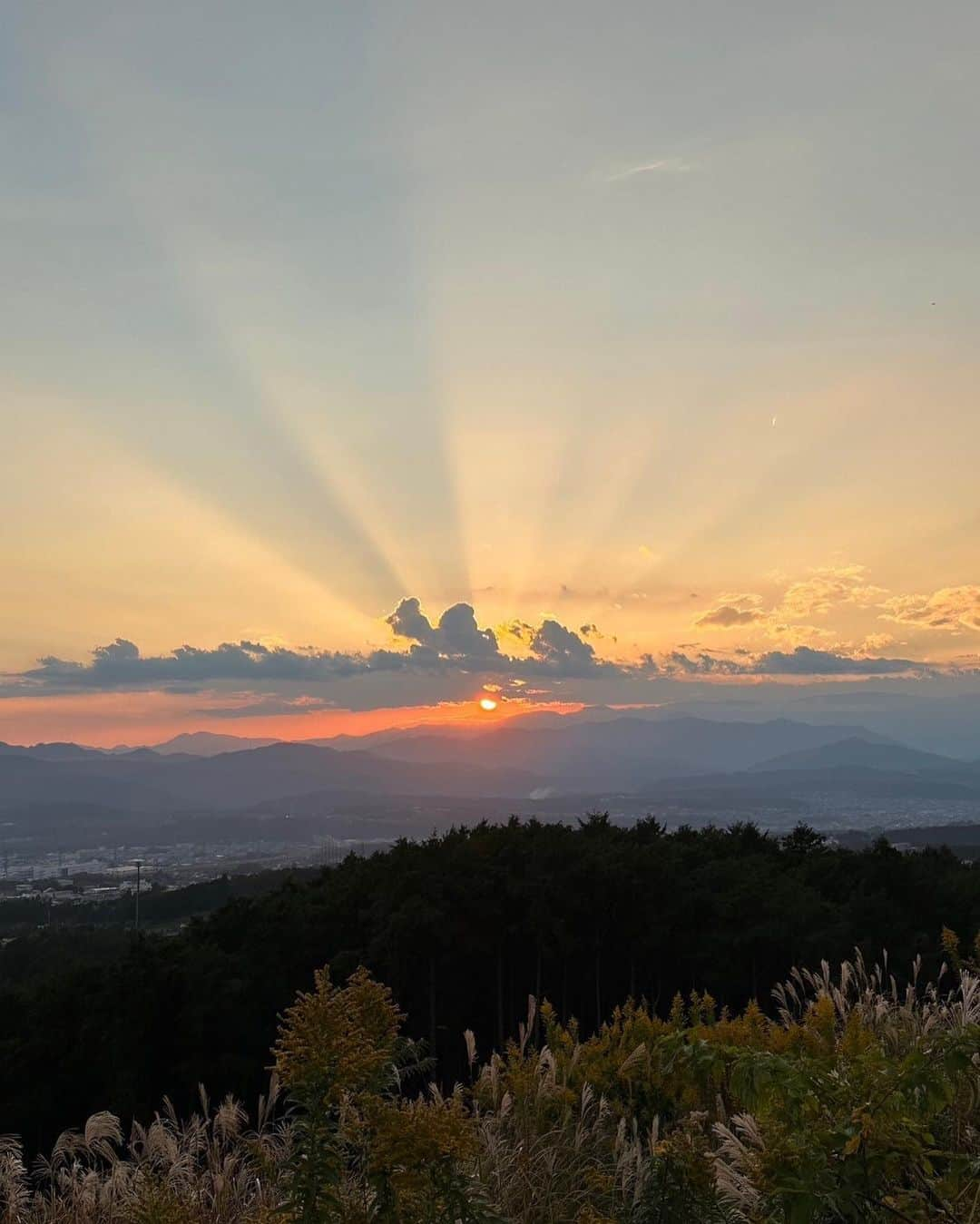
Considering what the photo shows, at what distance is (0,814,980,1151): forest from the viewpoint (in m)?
19.2

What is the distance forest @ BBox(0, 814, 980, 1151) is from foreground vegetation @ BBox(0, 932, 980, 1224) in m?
12.5

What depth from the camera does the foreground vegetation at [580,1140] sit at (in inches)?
141

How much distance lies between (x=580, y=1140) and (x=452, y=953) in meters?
15.6

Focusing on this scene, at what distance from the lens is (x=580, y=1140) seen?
6051 mm

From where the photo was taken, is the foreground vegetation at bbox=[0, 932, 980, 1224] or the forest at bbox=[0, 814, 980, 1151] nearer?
the foreground vegetation at bbox=[0, 932, 980, 1224]

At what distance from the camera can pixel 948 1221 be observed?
4.29 m

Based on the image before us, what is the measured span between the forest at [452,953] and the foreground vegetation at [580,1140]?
12.5 meters

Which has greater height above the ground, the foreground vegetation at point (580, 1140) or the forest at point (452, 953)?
the foreground vegetation at point (580, 1140)

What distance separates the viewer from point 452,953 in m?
21.0

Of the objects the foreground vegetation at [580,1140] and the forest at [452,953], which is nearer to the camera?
the foreground vegetation at [580,1140]

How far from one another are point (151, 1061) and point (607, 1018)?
1055 cm

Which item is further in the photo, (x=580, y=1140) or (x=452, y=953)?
(x=452, y=953)

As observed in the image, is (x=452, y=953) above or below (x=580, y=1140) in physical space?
below

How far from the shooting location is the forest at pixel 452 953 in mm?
19188
